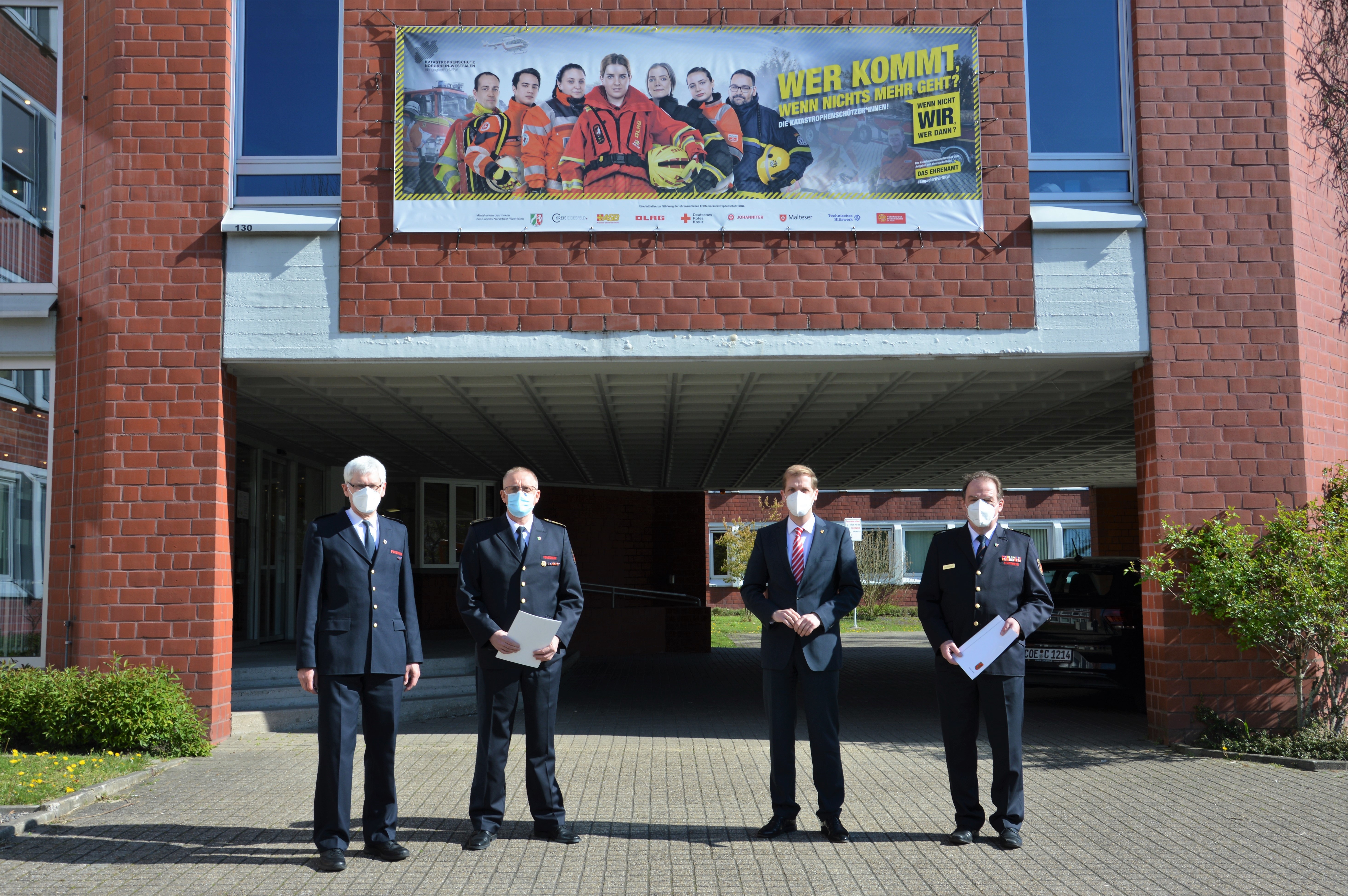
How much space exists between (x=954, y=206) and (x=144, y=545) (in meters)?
6.74

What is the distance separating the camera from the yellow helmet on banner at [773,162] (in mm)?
8422

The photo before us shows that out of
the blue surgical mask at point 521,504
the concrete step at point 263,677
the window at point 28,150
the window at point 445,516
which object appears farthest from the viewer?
the window at point 445,516

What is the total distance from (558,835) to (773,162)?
17.5ft

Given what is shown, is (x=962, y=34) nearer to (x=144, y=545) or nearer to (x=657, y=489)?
(x=144, y=545)

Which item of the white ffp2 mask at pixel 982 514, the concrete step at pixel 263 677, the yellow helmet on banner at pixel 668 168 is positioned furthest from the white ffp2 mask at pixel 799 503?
the concrete step at pixel 263 677

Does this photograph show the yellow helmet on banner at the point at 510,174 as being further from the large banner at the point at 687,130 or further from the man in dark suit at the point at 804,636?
the man in dark suit at the point at 804,636

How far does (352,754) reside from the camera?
504 cm

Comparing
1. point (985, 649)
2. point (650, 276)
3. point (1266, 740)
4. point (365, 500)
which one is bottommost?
point (1266, 740)

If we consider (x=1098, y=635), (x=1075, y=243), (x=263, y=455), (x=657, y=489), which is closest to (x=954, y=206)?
(x=1075, y=243)

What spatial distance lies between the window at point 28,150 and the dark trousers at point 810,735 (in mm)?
6831

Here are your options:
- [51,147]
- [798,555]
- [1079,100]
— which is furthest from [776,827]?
[51,147]

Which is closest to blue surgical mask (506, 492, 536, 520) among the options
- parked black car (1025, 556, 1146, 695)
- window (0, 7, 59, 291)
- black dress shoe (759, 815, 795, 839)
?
black dress shoe (759, 815, 795, 839)

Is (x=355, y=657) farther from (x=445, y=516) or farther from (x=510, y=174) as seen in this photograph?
(x=445, y=516)

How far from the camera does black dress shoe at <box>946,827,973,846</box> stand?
536cm
